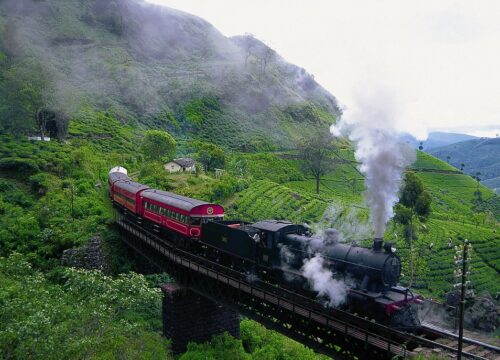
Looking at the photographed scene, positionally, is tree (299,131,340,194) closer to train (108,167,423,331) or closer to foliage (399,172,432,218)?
foliage (399,172,432,218)

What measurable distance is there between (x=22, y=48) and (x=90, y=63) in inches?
626

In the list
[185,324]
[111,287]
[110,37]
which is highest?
[110,37]

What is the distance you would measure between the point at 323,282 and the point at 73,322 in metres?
12.1

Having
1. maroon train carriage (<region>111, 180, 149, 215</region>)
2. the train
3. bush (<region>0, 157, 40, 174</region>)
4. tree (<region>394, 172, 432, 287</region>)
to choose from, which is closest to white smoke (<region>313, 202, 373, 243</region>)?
tree (<region>394, 172, 432, 287</region>)

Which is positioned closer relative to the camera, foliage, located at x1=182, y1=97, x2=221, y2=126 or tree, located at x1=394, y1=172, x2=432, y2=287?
tree, located at x1=394, y1=172, x2=432, y2=287

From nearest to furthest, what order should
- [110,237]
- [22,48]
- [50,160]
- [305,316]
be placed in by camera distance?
[305,316] → [110,237] → [50,160] → [22,48]

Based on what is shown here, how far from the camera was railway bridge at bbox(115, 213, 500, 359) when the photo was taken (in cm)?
1427

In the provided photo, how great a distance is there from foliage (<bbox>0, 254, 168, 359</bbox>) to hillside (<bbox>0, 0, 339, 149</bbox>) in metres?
40.3

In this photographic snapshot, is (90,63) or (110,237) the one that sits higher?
(90,63)

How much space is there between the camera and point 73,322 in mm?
19156

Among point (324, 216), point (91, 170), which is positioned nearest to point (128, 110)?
point (91, 170)

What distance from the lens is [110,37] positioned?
114375 millimetres

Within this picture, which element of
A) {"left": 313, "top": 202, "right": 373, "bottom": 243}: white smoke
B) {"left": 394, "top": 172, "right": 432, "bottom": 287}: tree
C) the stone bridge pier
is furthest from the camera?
{"left": 313, "top": 202, "right": 373, "bottom": 243}: white smoke

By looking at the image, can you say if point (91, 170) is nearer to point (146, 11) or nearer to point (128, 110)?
point (128, 110)
